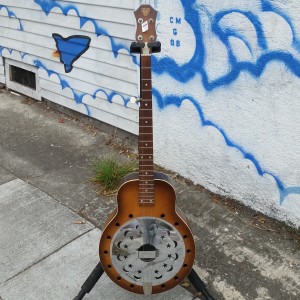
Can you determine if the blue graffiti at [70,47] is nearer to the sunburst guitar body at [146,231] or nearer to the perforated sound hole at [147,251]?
the sunburst guitar body at [146,231]

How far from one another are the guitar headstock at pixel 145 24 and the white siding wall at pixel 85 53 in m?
2.19

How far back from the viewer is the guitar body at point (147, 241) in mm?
2688

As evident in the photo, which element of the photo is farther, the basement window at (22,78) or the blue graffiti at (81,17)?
the basement window at (22,78)

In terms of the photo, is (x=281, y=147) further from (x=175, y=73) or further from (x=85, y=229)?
(x=85, y=229)

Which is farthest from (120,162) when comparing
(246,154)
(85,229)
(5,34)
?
(5,34)

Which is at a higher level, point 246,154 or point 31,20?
point 31,20

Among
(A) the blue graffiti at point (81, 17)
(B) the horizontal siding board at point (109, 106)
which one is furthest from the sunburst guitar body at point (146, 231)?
(B) the horizontal siding board at point (109, 106)

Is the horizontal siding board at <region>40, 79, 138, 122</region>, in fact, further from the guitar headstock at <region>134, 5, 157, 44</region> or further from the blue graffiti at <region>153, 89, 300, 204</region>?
the guitar headstock at <region>134, 5, 157, 44</region>

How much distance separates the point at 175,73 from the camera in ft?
13.5

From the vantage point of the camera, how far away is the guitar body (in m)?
2.69

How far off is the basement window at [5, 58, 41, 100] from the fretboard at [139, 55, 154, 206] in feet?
13.3

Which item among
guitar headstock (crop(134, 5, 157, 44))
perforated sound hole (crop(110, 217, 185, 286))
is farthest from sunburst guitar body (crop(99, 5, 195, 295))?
guitar headstock (crop(134, 5, 157, 44))

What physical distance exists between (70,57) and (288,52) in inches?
122

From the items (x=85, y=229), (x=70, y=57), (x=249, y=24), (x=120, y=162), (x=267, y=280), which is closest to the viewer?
(x=267, y=280)
